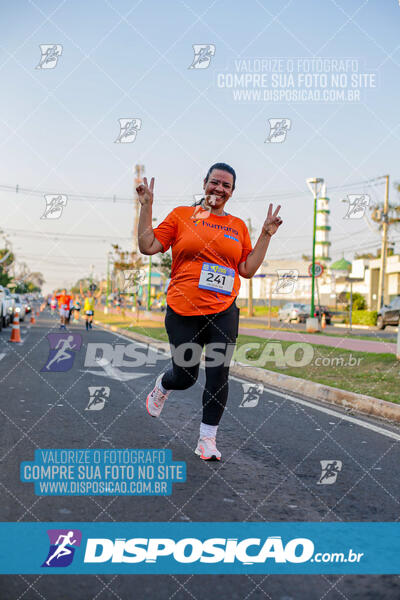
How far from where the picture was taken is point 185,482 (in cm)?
393

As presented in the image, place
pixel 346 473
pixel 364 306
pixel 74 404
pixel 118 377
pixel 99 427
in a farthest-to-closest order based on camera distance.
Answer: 1. pixel 364 306
2. pixel 118 377
3. pixel 74 404
4. pixel 99 427
5. pixel 346 473

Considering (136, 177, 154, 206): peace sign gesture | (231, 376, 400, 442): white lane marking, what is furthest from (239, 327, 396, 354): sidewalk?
(136, 177, 154, 206): peace sign gesture

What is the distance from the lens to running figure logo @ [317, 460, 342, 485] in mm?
4113

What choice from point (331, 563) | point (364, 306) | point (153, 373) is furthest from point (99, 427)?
point (364, 306)

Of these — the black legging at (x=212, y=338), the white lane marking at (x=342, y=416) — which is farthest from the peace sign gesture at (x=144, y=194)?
the white lane marking at (x=342, y=416)

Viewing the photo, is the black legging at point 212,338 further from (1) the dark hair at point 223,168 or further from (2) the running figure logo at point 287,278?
(2) the running figure logo at point 287,278

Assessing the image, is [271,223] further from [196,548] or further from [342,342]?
[342,342]

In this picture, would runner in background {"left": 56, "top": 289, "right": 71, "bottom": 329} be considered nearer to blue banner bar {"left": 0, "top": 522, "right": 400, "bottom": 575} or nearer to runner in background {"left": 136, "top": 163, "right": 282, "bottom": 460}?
runner in background {"left": 136, "top": 163, "right": 282, "bottom": 460}

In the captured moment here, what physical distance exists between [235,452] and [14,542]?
2.25m

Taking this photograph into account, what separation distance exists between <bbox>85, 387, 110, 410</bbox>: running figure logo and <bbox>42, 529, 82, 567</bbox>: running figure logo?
3667 millimetres

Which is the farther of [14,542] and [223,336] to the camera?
[223,336]

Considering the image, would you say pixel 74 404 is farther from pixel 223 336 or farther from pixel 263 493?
pixel 263 493

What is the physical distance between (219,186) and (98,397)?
3896mm

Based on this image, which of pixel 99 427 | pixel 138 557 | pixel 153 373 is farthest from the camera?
pixel 153 373
